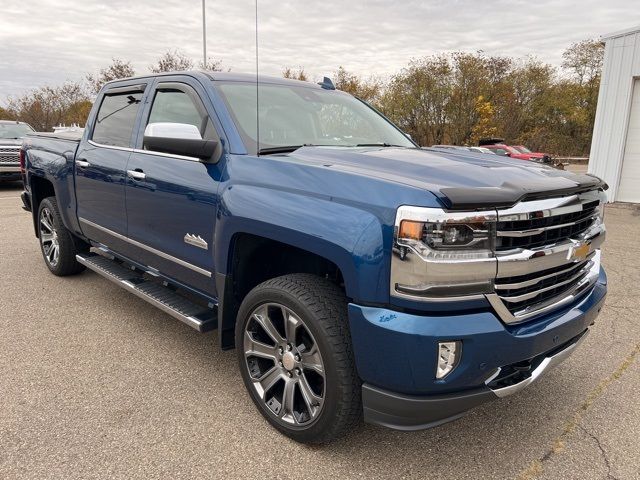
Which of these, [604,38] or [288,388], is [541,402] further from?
[604,38]

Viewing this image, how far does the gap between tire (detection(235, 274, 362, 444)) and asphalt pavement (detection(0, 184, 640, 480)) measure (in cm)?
17

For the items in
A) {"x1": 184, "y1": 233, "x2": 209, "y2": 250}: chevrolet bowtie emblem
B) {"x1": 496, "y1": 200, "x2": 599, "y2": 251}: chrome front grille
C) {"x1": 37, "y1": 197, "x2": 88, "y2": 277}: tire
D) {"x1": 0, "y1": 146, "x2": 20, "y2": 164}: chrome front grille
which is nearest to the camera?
{"x1": 496, "y1": 200, "x2": 599, "y2": 251}: chrome front grille

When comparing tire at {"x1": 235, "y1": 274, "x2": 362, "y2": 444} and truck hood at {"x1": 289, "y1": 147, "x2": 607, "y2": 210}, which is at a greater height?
truck hood at {"x1": 289, "y1": 147, "x2": 607, "y2": 210}

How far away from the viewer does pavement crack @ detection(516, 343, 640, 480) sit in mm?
2342

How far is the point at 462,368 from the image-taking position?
1.98m

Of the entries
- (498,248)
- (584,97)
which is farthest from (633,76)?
(584,97)

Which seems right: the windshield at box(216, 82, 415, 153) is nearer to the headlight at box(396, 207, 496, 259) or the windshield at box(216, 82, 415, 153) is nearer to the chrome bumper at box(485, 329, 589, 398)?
the headlight at box(396, 207, 496, 259)

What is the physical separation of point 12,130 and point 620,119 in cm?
1606

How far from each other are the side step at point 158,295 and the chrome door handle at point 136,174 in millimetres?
820

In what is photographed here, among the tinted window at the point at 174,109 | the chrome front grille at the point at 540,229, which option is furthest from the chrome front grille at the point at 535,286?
the tinted window at the point at 174,109

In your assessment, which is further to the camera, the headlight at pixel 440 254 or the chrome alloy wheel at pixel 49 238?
the chrome alloy wheel at pixel 49 238

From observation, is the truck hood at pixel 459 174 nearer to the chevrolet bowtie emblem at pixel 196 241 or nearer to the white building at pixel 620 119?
the chevrolet bowtie emblem at pixel 196 241

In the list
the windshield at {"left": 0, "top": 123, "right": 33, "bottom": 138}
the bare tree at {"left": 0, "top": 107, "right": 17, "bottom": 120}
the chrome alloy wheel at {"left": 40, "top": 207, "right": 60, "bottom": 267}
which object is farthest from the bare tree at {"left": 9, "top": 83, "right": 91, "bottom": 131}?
the chrome alloy wheel at {"left": 40, "top": 207, "right": 60, "bottom": 267}

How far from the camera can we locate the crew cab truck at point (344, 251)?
6.46 feet
